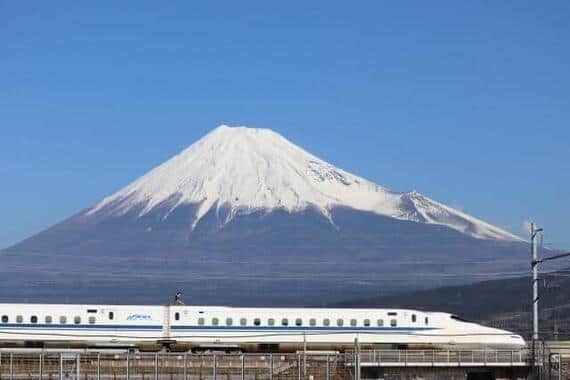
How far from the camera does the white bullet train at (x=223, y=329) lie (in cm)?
8888

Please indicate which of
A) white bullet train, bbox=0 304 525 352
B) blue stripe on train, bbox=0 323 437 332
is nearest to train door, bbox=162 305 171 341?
white bullet train, bbox=0 304 525 352

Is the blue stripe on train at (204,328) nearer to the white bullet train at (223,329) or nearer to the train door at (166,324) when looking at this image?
the white bullet train at (223,329)

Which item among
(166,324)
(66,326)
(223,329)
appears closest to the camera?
(66,326)

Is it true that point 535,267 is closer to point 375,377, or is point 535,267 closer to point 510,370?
point 510,370

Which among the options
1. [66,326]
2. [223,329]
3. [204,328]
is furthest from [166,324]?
[66,326]

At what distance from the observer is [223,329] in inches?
3563

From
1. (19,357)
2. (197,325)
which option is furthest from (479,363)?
(19,357)

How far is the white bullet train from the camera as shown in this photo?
88875 mm

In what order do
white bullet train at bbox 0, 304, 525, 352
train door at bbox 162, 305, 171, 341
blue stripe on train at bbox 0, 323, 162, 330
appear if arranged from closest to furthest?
blue stripe on train at bbox 0, 323, 162, 330 → white bullet train at bbox 0, 304, 525, 352 → train door at bbox 162, 305, 171, 341

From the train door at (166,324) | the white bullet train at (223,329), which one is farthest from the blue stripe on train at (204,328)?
the train door at (166,324)

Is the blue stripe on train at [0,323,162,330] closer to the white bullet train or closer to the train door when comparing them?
the white bullet train

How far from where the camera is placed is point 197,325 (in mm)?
90062

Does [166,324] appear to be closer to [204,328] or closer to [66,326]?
[204,328]

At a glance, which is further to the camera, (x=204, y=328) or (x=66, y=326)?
(x=204, y=328)
